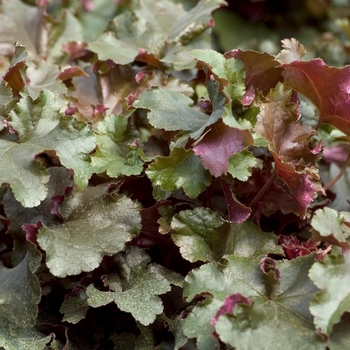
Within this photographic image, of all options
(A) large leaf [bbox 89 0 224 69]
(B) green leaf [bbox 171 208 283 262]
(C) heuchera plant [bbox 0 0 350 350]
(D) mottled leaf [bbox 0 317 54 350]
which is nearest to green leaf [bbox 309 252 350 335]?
(C) heuchera plant [bbox 0 0 350 350]

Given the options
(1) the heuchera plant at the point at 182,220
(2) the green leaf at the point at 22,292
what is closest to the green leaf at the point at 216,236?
(1) the heuchera plant at the point at 182,220

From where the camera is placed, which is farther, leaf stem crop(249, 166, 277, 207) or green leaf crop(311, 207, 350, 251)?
leaf stem crop(249, 166, 277, 207)

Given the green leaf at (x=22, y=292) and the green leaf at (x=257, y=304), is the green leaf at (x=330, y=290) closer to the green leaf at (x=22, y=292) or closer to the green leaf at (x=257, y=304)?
the green leaf at (x=257, y=304)

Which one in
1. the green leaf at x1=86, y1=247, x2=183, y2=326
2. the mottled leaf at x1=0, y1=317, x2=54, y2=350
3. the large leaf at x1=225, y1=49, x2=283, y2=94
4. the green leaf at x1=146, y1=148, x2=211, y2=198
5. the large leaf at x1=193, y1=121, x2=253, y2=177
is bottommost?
the mottled leaf at x1=0, y1=317, x2=54, y2=350

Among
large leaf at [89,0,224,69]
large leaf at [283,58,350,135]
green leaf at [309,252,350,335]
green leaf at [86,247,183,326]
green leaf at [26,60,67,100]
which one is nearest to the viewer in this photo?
green leaf at [309,252,350,335]

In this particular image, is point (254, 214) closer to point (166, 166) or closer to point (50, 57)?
point (166, 166)

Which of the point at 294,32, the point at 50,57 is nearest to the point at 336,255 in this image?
the point at 50,57

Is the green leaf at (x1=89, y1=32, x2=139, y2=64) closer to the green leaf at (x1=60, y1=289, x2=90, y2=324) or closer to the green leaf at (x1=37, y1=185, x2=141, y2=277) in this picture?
the green leaf at (x1=37, y1=185, x2=141, y2=277)
